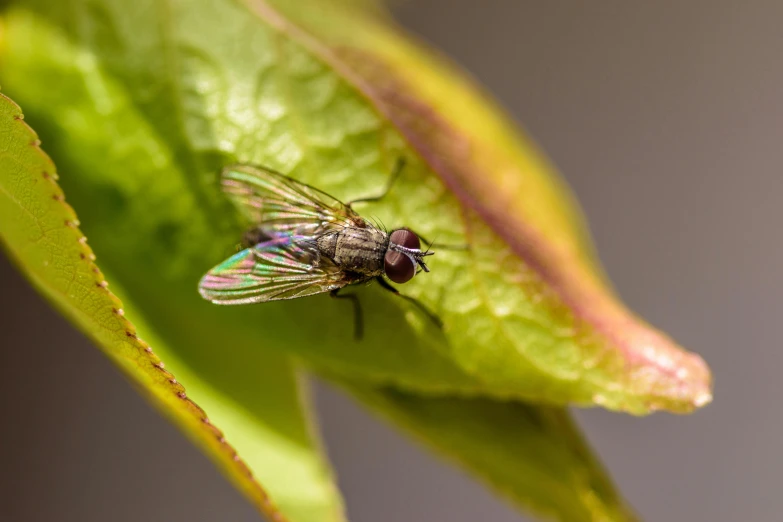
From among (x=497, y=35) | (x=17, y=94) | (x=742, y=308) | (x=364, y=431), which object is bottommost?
(x=17, y=94)

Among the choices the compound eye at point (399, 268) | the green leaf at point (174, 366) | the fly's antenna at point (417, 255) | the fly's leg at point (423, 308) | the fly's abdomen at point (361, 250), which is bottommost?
the green leaf at point (174, 366)

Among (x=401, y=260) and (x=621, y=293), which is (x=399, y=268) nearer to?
(x=401, y=260)

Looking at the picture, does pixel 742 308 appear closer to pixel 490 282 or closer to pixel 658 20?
pixel 658 20

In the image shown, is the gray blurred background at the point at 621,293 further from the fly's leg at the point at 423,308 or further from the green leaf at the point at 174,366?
the fly's leg at the point at 423,308

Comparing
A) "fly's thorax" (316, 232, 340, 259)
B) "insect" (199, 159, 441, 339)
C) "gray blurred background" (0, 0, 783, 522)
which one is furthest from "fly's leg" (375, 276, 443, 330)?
"gray blurred background" (0, 0, 783, 522)

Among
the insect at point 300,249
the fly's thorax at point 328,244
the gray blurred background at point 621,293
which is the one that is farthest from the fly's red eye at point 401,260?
the gray blurred background at point 621,293

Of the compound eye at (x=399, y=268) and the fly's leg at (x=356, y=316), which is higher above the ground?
the compound eye at (x=399, y=268)

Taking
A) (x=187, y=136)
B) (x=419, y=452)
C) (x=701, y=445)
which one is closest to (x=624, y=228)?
(x=701, y=445)

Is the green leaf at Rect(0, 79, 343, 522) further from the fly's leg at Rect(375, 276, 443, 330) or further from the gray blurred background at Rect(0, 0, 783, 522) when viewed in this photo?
the gray blurred background at Rect(0, 0, 783, 522)
